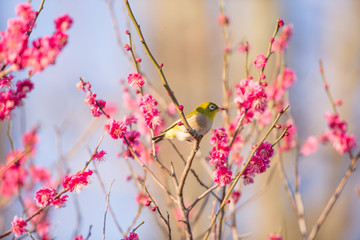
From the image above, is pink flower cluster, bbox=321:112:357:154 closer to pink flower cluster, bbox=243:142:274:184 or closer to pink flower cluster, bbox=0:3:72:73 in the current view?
pink flower cluster, bbox=243:142:274:184

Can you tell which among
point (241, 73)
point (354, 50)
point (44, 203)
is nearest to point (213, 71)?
point (241, 73)

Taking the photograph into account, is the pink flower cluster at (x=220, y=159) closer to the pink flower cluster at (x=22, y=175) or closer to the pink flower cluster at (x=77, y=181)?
the pink flower cluster at (x=77, y=181)

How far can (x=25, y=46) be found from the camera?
1.90 metres

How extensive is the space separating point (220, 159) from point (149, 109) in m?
0.49

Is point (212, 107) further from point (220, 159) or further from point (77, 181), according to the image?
point (77, 181)

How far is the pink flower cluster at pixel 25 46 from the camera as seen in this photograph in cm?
185

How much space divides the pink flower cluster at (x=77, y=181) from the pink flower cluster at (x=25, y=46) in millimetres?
669

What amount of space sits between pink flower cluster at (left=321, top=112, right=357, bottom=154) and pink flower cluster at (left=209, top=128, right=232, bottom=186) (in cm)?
126

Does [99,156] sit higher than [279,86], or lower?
lower

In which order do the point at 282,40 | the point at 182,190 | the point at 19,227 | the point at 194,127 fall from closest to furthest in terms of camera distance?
the point at 182,190, the point at 19,227, the point at 194,127, the point at 282,40

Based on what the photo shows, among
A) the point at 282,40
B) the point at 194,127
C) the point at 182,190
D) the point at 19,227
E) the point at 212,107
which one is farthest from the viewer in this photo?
the point at 282,40

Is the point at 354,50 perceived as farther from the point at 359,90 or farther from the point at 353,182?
the point at 353,182

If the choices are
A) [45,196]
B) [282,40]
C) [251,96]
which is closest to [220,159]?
[251,96]

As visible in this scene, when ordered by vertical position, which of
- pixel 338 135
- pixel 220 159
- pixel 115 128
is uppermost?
pixel 115 128
